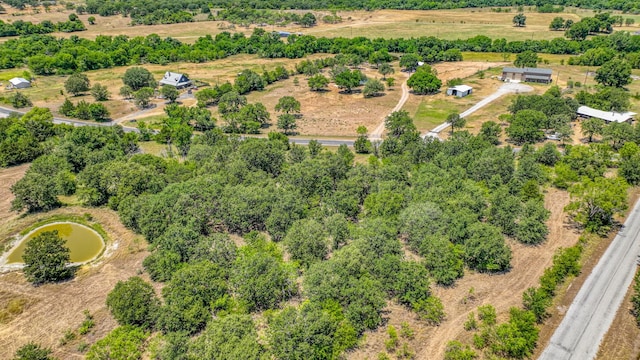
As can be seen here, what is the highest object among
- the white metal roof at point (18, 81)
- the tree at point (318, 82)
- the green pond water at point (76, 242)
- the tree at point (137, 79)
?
the white metal roof at point (18, 81)

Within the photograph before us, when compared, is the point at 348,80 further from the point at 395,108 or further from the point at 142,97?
the point at 142,97

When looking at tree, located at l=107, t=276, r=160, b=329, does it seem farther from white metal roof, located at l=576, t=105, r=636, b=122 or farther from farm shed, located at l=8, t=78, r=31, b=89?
farm shed, located at l=8, t=78, r=31, b=89

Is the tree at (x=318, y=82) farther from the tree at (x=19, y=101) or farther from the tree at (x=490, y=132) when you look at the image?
the tree at (x=19, y=101)

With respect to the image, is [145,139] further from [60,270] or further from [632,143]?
[632,143]

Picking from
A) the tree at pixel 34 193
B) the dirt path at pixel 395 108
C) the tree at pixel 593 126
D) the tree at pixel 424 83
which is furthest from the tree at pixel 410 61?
the tree at pixel 34 193

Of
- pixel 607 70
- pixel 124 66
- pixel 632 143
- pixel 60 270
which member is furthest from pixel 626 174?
pixel 124 66

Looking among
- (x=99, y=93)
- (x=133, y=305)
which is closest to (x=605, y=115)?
(x=133, y=305)
